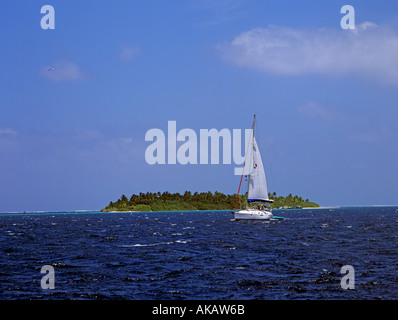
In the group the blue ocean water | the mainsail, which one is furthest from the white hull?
the blue ocean water

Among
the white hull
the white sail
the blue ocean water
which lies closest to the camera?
the blue ocean water

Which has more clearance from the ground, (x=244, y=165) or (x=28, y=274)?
A: (x=244, y=165)

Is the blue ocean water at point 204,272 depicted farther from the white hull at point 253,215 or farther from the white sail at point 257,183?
the white sail at point 257,183

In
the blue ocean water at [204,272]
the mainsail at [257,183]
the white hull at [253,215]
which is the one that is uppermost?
the mainsail at [257,183]

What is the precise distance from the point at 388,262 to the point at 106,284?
65.2 ft

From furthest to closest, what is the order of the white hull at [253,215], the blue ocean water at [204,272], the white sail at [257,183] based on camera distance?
the white sail at [257,183]
the white hull at [253,215]
the blue ocean water at [204,272]

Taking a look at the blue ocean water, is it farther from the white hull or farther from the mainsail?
the mainsail

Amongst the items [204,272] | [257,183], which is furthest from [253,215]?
[204,272]

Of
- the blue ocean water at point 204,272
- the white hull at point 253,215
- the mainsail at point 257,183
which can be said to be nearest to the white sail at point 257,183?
the mainsail at point 257,183

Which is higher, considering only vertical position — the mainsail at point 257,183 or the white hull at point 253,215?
the mainsail at point 257,183

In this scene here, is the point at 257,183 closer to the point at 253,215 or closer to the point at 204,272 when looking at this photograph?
the point at 253,215

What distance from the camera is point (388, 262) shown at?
30500 mm

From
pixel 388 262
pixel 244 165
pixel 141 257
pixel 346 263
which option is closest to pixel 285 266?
pixel 346 263

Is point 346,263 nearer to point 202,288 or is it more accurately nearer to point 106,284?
point 202,288
